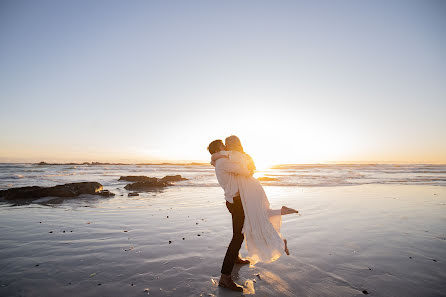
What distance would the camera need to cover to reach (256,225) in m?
4.13

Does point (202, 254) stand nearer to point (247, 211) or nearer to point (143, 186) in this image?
point (247, 211)

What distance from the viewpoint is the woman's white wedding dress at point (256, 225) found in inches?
161

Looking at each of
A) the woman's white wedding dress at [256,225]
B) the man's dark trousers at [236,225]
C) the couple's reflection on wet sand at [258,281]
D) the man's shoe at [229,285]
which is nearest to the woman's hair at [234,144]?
the woman's white wedding dress at [256,225]

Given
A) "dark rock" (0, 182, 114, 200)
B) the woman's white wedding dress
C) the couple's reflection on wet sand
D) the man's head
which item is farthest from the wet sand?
"dark rock" (0, 182, 114, 200)

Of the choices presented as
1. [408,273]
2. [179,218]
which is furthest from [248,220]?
[179,218]

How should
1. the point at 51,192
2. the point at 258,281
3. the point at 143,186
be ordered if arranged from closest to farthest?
1. the point at 258,281
2. the point at 51,192
3. the point at 143,186

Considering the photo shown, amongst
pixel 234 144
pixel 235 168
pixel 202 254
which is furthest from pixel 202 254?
pixel 234 144

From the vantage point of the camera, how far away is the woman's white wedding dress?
161 inches

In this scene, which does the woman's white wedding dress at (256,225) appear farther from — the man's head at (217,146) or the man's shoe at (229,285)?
the man's shoe at (229,285)

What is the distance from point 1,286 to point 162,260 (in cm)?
251

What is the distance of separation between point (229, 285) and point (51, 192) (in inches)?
510

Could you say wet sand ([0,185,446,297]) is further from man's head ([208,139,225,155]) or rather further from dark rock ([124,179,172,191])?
dark rock ([124,179,172,191])

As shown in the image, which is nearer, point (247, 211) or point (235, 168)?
point (235, 168)

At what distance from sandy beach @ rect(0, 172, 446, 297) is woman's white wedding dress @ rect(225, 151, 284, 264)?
0.50m
